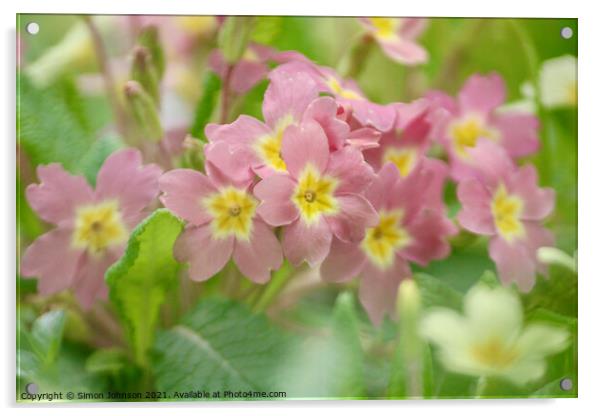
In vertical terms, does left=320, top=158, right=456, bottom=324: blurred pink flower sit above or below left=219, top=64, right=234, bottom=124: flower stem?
below

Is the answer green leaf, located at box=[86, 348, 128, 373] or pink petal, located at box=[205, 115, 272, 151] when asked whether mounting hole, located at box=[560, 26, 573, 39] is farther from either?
green leaf, located at box=[86, 348, 128, 373]

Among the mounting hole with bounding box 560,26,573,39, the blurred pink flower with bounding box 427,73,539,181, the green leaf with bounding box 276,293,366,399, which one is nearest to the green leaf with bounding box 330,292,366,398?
the green leaf with bounding box 276,293,366,399

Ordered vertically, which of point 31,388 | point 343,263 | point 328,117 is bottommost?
point 31,388

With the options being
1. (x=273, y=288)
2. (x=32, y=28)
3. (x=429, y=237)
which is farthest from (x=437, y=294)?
(x=32, y=28)

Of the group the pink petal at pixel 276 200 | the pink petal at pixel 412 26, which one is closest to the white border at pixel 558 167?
the pink petal at pixel 412 26

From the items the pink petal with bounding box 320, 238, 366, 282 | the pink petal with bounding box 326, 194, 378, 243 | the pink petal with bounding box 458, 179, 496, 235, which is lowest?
the pink petal with bounding box 320, 238, 366, 282

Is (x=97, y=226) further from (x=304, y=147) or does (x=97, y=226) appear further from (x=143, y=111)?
(x=304, y=147)

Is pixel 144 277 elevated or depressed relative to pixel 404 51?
depressed

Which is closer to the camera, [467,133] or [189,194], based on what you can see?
[189,194]
